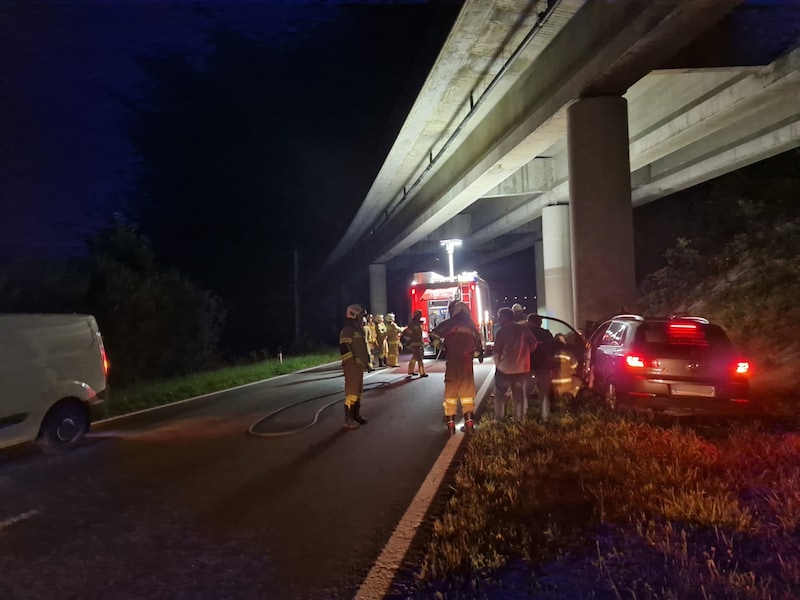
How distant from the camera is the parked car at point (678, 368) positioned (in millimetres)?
8266

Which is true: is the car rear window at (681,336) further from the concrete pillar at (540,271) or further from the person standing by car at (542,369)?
the concrete pillar at (540,271)

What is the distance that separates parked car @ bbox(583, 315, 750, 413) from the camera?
27.1ft

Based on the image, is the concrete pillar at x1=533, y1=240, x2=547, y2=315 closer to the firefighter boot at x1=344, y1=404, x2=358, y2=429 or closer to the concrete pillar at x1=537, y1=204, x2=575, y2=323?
the concrete pillar at x1=537, y1=204, x2=575, y2=323

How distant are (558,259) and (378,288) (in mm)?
20084

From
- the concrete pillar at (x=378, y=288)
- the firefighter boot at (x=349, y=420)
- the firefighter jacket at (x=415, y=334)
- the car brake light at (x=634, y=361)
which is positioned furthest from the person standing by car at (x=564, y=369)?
the concrete pillar at (x=378, y=288)

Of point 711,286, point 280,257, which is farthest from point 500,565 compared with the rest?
point 280,257

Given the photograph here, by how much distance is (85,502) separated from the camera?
6.17 meters

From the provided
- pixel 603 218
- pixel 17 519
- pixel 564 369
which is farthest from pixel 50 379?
pixel 603 218

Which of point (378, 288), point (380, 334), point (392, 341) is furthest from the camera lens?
point (378, 288)

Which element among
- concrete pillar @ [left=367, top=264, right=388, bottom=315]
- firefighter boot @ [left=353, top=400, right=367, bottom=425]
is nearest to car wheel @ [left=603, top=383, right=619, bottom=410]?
firefighter boot @ [left=353, top=400, right=367, bottom=425]

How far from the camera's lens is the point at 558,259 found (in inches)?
899

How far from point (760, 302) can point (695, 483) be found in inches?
496

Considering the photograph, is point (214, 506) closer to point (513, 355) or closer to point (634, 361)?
point (513, 355)

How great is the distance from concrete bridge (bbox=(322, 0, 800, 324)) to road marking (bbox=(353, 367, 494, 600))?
23.2ft
